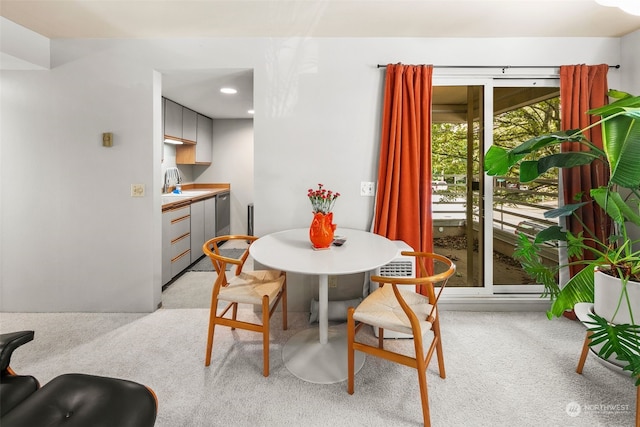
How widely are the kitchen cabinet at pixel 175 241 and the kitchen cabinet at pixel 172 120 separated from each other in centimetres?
98

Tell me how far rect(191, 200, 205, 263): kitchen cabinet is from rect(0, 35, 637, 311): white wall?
4.08 feet

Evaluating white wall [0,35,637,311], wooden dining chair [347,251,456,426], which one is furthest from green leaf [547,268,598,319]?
white wall [0,35,637,311]

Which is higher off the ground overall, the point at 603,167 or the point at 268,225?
the point at 603,167

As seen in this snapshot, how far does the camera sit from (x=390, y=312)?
1.75 metres

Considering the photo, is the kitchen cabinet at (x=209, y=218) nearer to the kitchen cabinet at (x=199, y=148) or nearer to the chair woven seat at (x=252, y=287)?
the kitchen cabinet at (x=199, y=148)

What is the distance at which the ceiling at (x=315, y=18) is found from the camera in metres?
2.18

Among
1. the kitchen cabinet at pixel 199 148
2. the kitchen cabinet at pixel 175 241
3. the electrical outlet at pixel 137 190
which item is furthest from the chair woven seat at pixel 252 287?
the kitchen cabinet at pixel 199 148

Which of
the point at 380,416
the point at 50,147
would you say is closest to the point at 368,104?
the point at 380,416

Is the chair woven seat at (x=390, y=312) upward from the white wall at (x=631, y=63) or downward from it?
downward

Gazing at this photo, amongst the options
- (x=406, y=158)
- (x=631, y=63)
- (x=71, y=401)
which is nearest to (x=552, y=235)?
(x=406, y=158)

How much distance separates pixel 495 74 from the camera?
8.95ft

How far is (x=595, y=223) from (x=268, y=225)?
2.84 m

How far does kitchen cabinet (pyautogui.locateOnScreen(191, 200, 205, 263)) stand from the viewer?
4051 millimetres

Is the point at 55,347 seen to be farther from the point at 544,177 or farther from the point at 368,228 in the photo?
the point at 544,177
